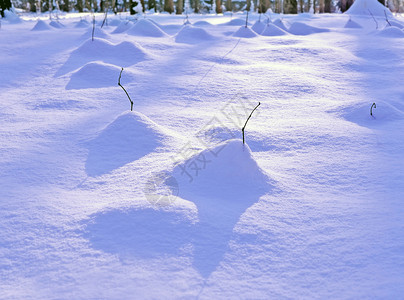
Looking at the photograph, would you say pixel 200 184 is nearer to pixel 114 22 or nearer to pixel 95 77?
pixel 95 77

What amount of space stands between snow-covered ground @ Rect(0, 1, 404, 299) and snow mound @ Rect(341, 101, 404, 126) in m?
0.01

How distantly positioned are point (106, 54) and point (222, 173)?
2.72m

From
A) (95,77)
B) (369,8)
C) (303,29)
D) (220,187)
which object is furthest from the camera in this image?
(369,8)

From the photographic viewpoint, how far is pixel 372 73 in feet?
11.6

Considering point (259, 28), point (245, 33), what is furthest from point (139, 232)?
point (259, 28)

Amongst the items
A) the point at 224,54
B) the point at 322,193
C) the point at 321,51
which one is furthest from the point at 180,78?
the point at 322,193

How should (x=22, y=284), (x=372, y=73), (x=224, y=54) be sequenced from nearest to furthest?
(x=22, y=284) → (x=372, y=73) → (x=224, y=54)

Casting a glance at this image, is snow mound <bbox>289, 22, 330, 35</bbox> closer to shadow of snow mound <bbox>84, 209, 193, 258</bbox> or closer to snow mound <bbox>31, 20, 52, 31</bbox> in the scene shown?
snow mound <bbox>31, 20, 52, 31</bbox>

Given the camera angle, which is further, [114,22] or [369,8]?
[369,8]

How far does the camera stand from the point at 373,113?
97.4 inches

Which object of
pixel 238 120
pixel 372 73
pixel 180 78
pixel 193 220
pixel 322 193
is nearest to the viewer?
pixel 193 220

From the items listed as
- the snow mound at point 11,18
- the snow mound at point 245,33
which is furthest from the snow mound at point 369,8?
the snow mound at point 11,18

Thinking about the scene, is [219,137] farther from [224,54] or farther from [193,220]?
[224,54]

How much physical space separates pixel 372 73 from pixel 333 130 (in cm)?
159
